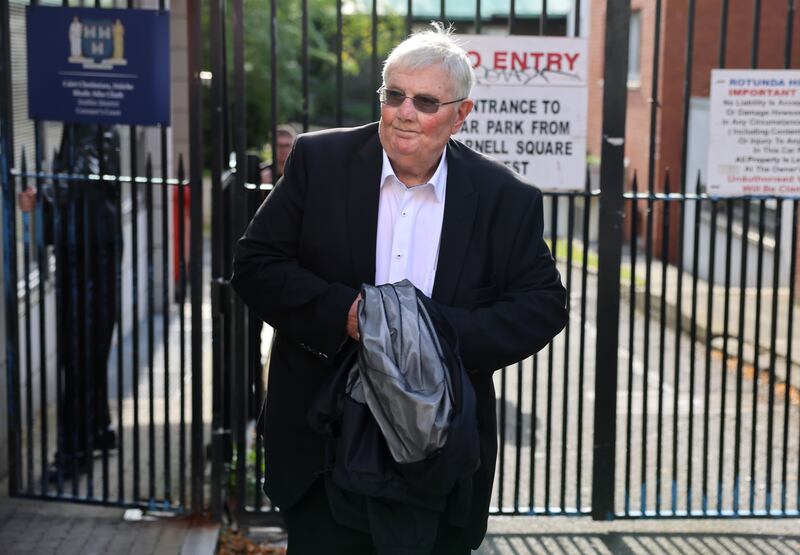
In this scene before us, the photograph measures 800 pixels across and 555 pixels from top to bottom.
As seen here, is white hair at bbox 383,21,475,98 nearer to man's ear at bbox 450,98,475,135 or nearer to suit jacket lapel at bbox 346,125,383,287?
man's ear at bbox 450,98,475,135

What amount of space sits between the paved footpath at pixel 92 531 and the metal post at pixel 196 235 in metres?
0.21

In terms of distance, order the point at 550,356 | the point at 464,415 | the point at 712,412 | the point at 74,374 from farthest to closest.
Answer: the point at 712,412 → the point at 74,374 → the point at 550,356 → the point at 464,415

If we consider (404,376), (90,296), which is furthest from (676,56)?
(404,376)

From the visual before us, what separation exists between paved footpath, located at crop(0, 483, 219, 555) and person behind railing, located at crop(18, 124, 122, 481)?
8.4 inches

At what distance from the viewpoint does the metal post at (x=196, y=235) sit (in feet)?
18.1

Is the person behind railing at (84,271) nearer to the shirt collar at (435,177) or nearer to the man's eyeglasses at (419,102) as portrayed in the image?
the shirt collar at (435,177)

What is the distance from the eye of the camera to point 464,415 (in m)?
3.27

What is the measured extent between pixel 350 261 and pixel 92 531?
111 inches

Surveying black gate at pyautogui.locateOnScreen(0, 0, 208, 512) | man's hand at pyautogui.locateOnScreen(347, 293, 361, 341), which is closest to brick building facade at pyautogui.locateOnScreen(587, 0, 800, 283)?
black gate at pyautogui.locateOnScreen(0, 0, 208, 512)

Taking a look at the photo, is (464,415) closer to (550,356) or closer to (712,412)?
(550,356)

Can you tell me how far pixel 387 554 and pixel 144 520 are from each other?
111 inches

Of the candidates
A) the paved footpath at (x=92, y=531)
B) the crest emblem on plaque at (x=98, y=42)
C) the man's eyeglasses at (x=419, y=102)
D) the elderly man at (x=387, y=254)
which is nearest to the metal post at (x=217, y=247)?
the paved footpath at (x=92, y=531)

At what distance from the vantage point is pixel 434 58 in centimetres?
338

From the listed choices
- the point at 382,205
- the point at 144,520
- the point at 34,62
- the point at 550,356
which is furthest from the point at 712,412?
the point at 382,205
